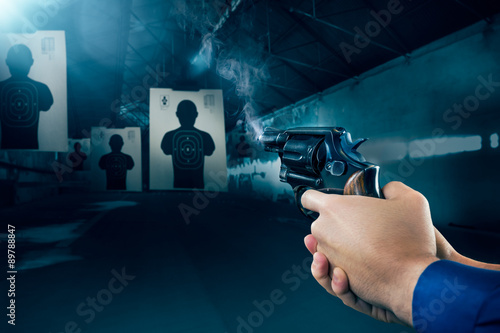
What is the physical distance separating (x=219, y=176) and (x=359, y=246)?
15.3 ft

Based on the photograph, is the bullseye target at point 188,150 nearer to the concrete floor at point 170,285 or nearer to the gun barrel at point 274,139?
the concrete floor at point 170,285

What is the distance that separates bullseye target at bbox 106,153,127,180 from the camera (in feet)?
37.9

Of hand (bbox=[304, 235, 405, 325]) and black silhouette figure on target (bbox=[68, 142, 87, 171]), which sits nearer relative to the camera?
hand (bbox=[304, 235, 405, 325])

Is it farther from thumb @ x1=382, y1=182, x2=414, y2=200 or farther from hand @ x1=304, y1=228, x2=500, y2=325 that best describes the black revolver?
hand @ x1=304, y1=228, x2=500, y2=325

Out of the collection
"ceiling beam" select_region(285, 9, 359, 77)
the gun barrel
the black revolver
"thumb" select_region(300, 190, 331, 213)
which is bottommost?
"thumb" select_region(300, 190, 331, 213)

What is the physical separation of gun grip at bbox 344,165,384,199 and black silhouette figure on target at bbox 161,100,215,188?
5.22 m

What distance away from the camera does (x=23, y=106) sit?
487 centimetres

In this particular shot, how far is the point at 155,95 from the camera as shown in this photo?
5.94 metres

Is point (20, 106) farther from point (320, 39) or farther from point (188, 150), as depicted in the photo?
point (320, 39)

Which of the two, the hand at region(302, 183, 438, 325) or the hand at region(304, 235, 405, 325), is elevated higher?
the hand at region(302, 183, 438, 325)

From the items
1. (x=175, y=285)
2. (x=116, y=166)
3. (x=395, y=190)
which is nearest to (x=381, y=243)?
(x=395, y=190)

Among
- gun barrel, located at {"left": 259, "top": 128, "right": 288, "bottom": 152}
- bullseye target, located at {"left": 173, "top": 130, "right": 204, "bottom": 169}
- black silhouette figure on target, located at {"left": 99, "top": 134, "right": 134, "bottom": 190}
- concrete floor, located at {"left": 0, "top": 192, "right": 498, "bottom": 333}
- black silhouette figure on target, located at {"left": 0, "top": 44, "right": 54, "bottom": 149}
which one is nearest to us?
gun barrel, located at {"left": 259, "top": 128, "right": 288, "bottom": 152}

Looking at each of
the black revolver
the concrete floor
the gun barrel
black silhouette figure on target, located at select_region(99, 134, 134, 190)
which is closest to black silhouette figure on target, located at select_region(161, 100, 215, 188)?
the concrete floor

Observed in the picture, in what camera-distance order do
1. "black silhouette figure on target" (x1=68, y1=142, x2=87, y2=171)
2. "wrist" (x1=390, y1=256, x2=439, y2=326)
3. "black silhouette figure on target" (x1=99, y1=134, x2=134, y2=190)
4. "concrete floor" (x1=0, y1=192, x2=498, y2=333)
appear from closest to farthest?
1. "wrist" (x1=390, y1=256, x2=439, y2=326)
2. "concrete floor" (x1=0, y1=192, x2=498, y2=333)
3. "black silhouette figure on target" (x1=99, y1=134, x2=134, y2=190)
4. "black silhouette figure on target" (x1=68, y1=142, x2=87, y2=171)
